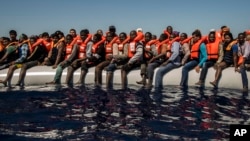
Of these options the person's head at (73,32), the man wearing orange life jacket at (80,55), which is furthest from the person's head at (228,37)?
the person's head at (73,32)

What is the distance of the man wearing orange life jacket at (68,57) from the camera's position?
54.6ft

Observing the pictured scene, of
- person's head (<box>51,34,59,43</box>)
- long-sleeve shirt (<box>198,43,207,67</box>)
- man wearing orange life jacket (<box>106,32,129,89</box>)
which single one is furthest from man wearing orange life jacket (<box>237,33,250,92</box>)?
person's head (<box>51,34,59,43</box>)

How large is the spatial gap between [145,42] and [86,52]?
113 inches

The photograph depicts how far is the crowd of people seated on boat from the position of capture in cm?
1514

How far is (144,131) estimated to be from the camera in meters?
7.71

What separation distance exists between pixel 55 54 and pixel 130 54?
3930 millimetres

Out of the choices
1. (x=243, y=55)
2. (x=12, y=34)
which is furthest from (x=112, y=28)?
(x=243, y=55)

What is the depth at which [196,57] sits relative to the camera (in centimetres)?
1564

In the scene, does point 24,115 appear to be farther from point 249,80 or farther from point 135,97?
point 249,80

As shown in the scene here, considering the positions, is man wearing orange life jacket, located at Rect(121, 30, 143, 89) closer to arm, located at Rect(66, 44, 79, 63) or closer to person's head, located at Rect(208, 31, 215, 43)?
arm, located at Rect(66, 44, 79, 63)

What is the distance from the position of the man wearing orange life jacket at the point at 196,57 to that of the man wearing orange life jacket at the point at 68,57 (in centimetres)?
530

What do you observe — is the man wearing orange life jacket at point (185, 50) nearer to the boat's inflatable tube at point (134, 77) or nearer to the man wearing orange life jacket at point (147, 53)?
the boat's inflatable tube at point (134, 77)

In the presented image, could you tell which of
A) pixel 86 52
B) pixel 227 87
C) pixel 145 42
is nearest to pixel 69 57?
pixel 86 52

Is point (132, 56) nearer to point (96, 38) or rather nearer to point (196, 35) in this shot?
point (96, 38)
